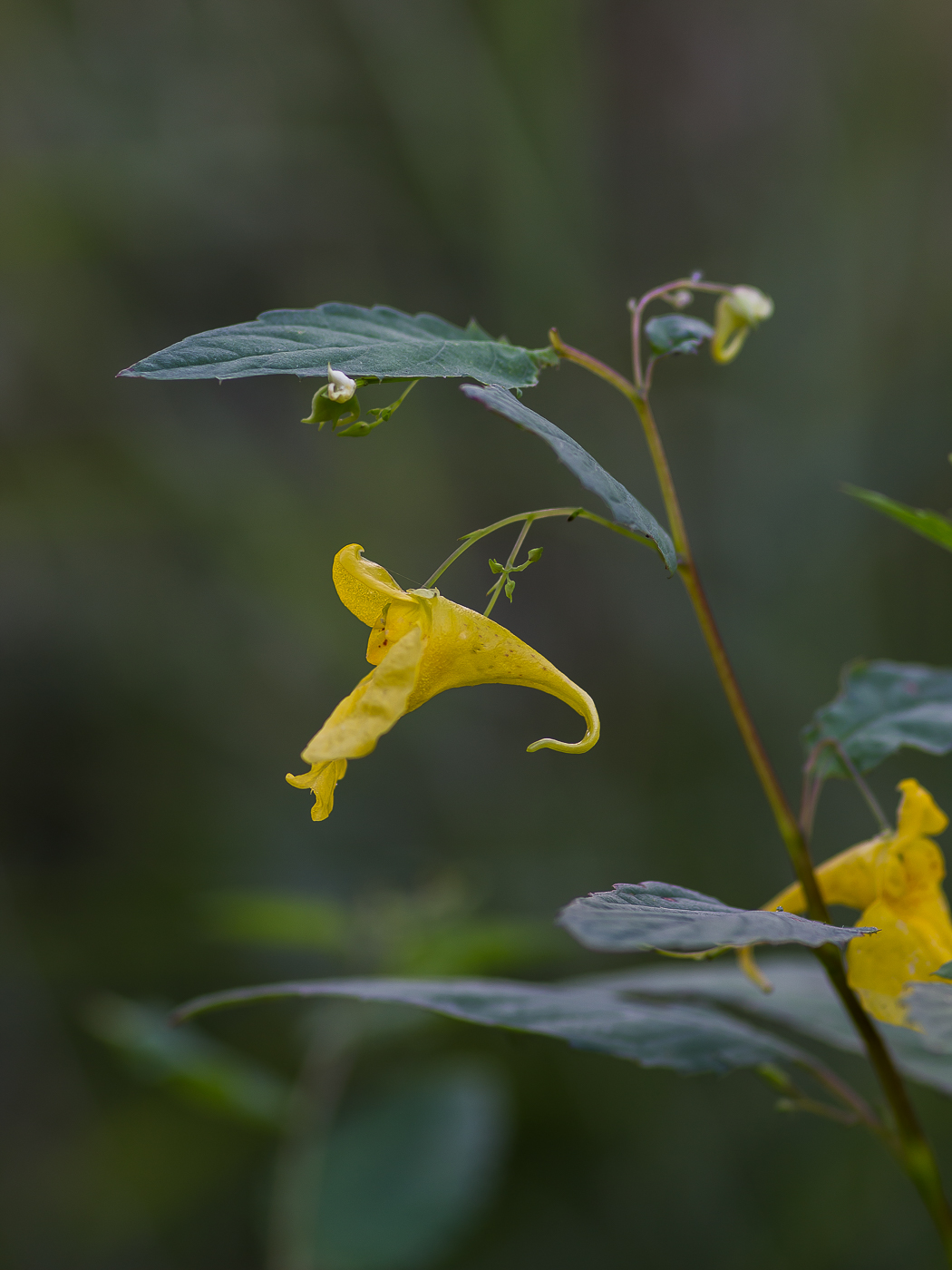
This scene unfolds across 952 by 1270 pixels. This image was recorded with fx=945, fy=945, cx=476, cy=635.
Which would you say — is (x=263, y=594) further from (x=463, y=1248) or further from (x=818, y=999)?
(x=818, y=999)

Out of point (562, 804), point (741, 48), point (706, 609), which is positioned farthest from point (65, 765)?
point (741, 48)

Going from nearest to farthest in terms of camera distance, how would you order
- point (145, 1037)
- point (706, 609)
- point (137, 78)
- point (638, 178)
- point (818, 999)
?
point (706, 609) → point (818, 999) → point (145, 1037) → point (137, 78) → point (638, 178)

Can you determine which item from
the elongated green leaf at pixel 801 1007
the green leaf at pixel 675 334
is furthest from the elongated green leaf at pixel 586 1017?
the green leaf at pixel 675 334

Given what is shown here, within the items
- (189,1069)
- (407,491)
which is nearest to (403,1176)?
(189,1069)

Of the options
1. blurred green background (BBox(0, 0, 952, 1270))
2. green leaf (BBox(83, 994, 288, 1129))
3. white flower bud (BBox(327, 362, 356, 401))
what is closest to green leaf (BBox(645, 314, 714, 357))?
white flower bud (BBox(327, 362, 356, 401))

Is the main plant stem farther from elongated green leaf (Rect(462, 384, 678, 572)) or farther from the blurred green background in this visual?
the blurred green background

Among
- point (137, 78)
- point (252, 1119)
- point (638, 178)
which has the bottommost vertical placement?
point (252, 1119)

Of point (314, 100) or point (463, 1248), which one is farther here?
point (314, 100)
